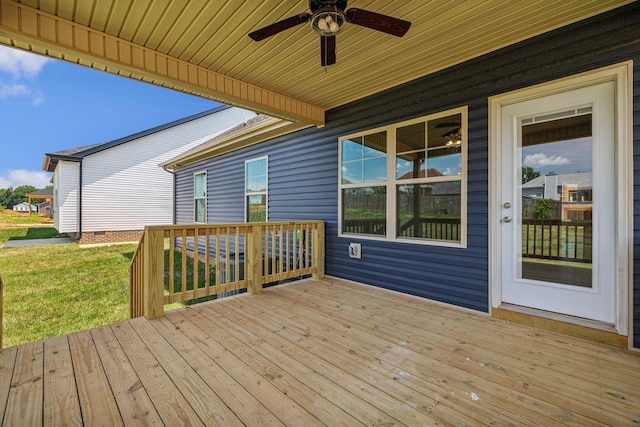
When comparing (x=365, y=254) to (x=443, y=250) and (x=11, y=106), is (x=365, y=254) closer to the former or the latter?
(x=443, y=250)

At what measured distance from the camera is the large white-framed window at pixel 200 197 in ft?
28.2

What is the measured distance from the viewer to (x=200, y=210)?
29.3 feet

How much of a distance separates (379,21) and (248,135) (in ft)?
14.6

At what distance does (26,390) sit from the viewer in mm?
1688

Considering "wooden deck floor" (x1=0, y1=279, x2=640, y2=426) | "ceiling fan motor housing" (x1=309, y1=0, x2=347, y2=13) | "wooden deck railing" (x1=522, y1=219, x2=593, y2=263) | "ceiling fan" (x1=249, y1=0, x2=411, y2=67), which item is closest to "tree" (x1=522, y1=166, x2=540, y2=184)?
"wooden deck railing" (x1=522, y1=219, x2=593, y2=263)

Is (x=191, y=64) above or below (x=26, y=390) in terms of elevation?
above

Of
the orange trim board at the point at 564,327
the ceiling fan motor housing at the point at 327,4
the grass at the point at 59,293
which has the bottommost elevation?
the grass at the point at 59,293

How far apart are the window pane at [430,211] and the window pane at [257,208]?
3.39 metres

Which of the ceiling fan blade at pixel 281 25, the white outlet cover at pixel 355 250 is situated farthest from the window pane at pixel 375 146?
the ceiling fan blade at pixel 281 25

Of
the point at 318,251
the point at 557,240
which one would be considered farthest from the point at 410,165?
the point at 318,251

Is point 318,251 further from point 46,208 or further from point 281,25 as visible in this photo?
point 46,208

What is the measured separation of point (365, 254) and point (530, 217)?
1.98m

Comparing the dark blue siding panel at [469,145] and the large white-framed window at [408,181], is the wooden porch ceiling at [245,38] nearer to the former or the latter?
the dark blue siding panel at [469,145]

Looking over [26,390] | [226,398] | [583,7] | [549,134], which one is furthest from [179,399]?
[583,7]
